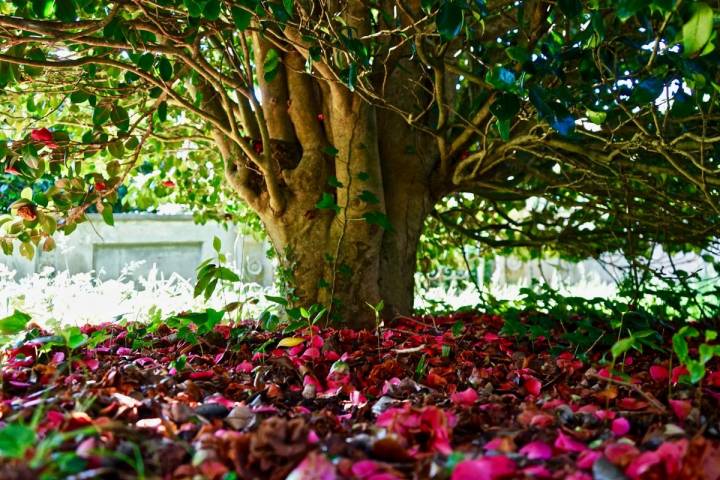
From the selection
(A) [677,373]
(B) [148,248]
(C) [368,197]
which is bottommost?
(A) [677,373]

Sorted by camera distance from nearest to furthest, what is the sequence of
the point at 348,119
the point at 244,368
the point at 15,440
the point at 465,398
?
the point at 15,440
the point at 465,398
the point at 244,368
the point at 348,119

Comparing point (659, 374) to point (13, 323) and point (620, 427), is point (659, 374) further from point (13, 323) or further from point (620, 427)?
point (13, 323)

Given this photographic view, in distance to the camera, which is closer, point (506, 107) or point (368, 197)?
point (506, 107)

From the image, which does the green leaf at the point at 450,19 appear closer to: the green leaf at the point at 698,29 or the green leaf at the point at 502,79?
the green leaf at the point at 502,79

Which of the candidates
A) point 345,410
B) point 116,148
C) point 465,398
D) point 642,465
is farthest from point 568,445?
point 116,148

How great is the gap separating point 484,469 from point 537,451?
0.21 meters

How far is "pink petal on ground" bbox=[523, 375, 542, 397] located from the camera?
1.61 meters

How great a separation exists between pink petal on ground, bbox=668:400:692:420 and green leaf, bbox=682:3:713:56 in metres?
0.67

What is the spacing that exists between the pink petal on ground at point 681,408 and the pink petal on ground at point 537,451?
0.39 m

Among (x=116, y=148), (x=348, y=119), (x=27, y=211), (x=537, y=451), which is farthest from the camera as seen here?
(x=348, y=119)

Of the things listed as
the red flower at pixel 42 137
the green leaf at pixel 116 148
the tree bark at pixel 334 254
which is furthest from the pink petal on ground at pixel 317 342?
the red flower at pixel 42 137

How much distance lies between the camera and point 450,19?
4.40 ft

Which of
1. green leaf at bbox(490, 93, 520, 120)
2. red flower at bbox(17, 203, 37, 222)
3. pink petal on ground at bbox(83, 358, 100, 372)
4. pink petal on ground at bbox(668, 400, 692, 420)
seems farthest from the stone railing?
pink petal on ground at bbox(668, 400, 692, 420)

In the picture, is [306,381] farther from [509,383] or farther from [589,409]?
[589,409]
